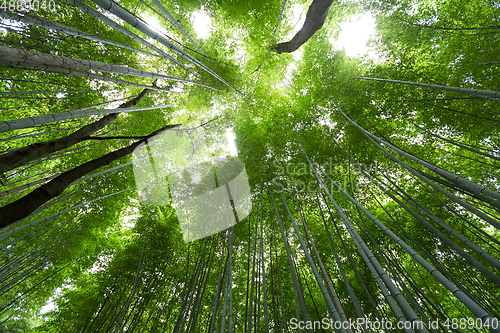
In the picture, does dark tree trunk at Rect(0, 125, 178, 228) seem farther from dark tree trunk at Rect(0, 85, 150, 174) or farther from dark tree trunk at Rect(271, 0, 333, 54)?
dark tree trunk at Rect(271, 0, 333, 54)

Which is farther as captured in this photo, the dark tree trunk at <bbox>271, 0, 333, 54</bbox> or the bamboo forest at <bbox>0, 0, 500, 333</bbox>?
the bamboo forest at <bbox>0, 0, 500, 333</bbox>

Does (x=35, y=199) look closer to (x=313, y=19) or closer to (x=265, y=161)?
→ (x=265, y=161)

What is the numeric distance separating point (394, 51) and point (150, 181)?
6119 mm

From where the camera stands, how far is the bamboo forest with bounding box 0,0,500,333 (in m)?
3.08

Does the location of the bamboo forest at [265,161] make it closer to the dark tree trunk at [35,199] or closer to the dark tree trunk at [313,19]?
the dark tree trunk at [313,19]

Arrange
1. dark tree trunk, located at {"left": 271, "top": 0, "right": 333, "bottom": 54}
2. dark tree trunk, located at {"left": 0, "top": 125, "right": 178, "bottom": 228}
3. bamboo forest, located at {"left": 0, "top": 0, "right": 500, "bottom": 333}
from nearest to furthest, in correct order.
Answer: dark tree trunk, located at {"left": 0, "top": 125, "right": 178, "bottom": 228}, dark tree trunk, located at {"left": 271, "top": 0, "right": 333, "bottom": 54}, bamboo forest, located at {"left": 0, "top": 0, "right": 500, "bottom": 333}

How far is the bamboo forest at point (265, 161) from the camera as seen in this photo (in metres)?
3.08

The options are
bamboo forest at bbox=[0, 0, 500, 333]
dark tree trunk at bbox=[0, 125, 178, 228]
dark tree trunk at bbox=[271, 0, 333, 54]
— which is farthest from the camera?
bamboo forest at bbox=[0, 0, 500, 333]

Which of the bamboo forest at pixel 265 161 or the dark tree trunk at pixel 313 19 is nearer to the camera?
the dark tree trunk at pixel 313 19

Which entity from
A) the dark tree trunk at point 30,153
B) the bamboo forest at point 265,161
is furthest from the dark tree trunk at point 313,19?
the dark tree trunk at point 30,153

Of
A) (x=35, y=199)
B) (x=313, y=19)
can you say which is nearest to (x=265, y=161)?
(x=313, y=19)

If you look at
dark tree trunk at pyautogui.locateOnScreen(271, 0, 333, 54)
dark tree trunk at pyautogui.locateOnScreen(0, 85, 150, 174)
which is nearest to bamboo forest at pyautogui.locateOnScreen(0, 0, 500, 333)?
dark tree trunk at pyautogui.locateOnScreen(271, 0, 333, 54)

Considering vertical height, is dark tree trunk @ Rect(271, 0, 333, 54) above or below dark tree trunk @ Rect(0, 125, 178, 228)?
above

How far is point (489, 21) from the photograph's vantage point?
277 centimetres
